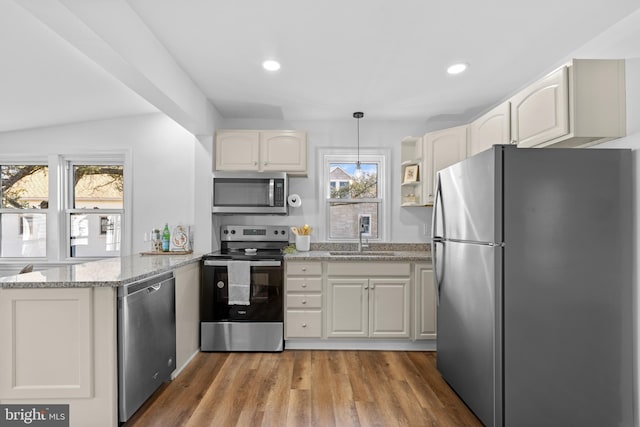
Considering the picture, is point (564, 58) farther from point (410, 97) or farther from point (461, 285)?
point (461, 285)

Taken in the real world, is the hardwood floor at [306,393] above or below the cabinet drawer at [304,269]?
below

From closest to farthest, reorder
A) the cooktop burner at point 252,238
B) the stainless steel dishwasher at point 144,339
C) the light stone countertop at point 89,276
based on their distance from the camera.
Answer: the light stone countertop at point 89,276, the stainless steel dishwasher at point 144,339, the cooktop burner at point 252,238

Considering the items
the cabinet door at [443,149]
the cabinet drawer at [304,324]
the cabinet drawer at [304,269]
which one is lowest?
the cabinet drawer at [304,324]

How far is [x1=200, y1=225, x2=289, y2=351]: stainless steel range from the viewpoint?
10.4 feet

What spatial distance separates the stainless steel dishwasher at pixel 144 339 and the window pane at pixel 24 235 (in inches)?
87.8

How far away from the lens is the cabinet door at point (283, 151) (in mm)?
3557

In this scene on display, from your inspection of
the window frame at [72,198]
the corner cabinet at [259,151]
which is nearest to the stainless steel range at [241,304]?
the corner cabinet at [259,151]

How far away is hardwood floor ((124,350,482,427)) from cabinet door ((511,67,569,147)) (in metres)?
1.79

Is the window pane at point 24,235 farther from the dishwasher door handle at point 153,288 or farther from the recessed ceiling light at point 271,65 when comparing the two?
the recessed ceiling light at point 271,65

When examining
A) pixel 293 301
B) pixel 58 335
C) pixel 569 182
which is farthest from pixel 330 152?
pixel 58 335

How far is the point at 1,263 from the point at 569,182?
5038 mm

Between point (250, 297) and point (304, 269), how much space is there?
54 centimetres

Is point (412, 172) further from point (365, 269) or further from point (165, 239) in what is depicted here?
point (165, 239)

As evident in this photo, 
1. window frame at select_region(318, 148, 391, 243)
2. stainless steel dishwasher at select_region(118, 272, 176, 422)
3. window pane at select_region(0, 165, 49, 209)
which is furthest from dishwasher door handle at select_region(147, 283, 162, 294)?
window pane at select_region(0, 165, 49, 209)
